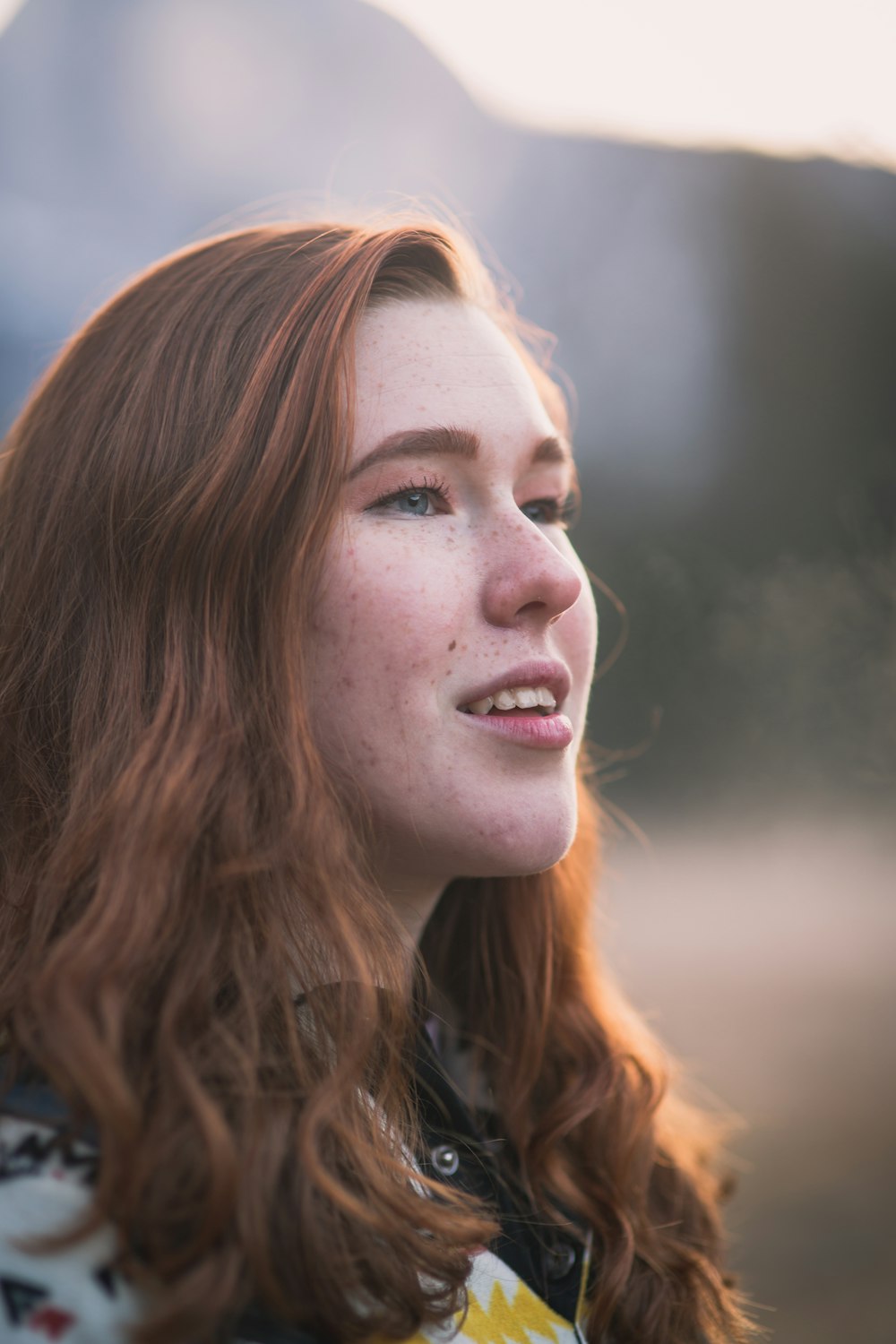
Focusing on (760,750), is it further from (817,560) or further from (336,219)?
(336,219)

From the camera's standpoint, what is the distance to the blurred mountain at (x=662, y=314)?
2.36m

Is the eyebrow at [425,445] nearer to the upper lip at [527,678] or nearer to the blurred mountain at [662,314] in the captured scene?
the upper lip at [527,678]

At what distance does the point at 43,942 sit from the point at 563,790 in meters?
0.57

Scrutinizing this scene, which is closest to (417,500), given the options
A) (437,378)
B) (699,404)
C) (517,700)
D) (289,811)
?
(437,378)

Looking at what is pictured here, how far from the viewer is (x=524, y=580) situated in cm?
103

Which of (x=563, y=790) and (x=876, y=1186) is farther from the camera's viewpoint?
(x=876, y=1186)

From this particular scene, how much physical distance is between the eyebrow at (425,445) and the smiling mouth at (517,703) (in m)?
0.28

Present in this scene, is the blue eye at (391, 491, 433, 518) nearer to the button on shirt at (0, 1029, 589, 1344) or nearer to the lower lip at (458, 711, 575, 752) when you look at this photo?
the lower lip at (458, 711, 575, 752)

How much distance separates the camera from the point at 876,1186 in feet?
6.91

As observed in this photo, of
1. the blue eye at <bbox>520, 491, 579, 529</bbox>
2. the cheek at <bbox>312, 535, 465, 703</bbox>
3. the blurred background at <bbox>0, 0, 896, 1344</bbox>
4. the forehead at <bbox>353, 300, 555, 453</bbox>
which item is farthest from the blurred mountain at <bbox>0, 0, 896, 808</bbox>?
the cheek at <bbox>312, 535, 465, 703</bbox>

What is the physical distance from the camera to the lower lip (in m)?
1.03

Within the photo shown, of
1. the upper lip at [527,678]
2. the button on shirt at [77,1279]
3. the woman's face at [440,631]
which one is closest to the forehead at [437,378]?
the woman's face at [440,631]

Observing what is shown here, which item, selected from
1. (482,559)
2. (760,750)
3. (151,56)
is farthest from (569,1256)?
(151,56)

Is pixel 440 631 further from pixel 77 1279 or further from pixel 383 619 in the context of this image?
Result: pixel 77 1279
